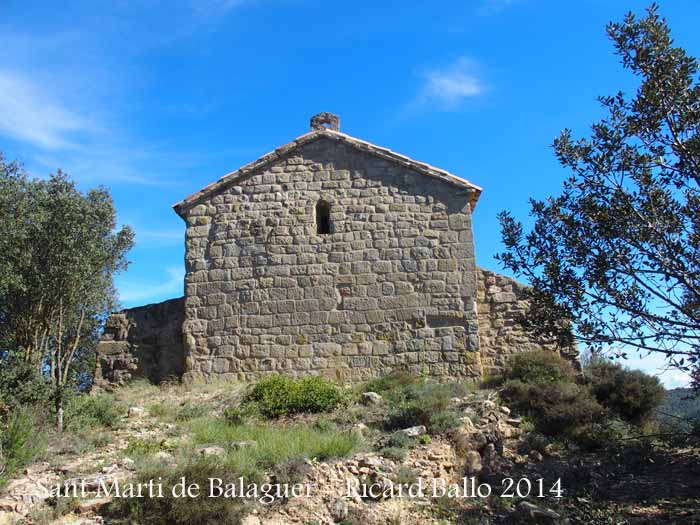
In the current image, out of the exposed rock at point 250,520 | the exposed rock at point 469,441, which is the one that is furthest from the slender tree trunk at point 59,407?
the exposed rock at point 469,441

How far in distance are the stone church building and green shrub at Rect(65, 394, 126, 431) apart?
2669 millimetres

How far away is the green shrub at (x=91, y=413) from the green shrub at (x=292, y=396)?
2.58 meters

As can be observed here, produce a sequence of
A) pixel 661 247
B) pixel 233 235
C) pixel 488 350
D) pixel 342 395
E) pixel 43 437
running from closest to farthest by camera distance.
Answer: pixel 661 247, pixel 43 437, pixel 342 395, pixel 488 350, pixel 233 235

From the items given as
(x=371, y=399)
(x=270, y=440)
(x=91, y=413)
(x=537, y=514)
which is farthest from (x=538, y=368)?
(x=91, y=413)

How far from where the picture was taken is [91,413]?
12.5 metres

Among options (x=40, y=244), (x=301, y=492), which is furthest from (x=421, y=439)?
(x=40, y=244)

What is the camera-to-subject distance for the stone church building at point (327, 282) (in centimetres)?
1487

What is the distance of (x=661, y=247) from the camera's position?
8.83 m

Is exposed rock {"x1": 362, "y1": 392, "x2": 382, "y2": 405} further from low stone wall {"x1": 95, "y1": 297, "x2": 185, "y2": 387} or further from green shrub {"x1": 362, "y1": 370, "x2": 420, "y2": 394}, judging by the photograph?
low stone wall {"x1": 95, "y1": 297, "x2": 185, "y2": 387}

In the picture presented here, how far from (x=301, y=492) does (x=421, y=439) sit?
8.44ft

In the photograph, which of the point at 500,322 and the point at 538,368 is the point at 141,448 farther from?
the point at 500,322

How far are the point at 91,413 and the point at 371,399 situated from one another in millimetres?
5358

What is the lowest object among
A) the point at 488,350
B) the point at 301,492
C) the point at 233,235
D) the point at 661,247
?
the point at 301,492

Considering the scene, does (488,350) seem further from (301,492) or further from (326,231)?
(301,492)
